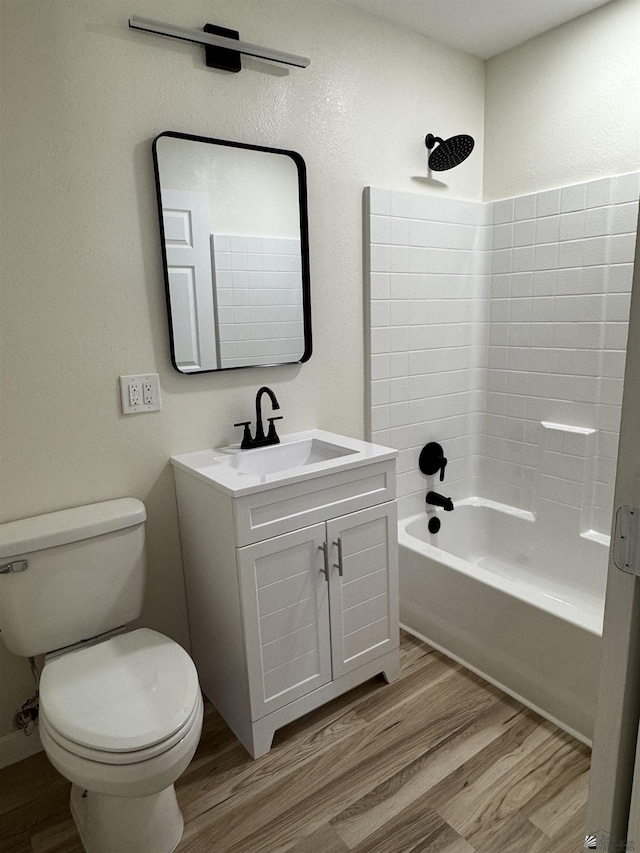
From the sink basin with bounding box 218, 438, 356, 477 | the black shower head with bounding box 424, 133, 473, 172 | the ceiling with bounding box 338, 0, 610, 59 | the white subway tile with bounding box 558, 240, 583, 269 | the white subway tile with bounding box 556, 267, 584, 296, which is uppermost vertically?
the ceiling with bounding box 338, 0, 610, 59

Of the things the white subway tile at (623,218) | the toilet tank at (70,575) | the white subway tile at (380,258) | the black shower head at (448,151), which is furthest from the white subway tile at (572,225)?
→ the toilet tank at (70,575)

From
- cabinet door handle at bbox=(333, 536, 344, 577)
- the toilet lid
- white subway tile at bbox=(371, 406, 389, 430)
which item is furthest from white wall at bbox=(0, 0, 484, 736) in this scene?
cabinet door handle at bbox=(333, 536, 344, 577)

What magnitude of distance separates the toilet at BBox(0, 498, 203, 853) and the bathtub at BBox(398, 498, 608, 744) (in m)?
1.10

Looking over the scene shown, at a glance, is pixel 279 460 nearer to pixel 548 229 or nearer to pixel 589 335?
pixel 589 335

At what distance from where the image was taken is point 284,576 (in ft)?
5.81

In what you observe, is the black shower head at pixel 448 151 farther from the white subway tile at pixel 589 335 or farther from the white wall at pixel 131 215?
the white subway tile at pixel 589 335

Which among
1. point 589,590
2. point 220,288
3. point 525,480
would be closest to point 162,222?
point 220,288

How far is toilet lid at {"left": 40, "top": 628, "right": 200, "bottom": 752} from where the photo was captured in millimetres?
1330

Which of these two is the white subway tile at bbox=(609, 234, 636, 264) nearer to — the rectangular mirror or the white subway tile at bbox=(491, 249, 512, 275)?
the white subway tile at bbox=(491, 249, 512, 275)

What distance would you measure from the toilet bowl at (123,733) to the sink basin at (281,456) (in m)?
0.64

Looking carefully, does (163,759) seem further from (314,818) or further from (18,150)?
(18,150)

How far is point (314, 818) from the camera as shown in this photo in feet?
5.24

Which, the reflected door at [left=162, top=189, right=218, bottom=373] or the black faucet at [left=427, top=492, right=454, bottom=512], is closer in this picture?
the reflected door at [left=162, top=189, right=218, bottom=373]

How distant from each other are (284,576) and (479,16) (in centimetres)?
233
